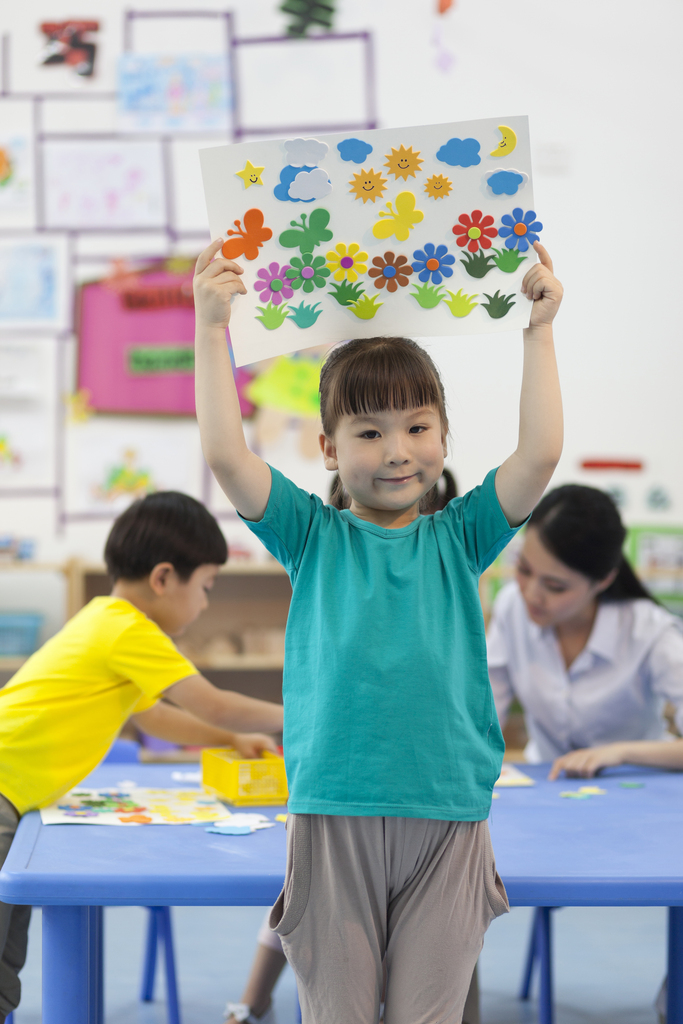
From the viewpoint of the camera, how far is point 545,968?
1.76 metres

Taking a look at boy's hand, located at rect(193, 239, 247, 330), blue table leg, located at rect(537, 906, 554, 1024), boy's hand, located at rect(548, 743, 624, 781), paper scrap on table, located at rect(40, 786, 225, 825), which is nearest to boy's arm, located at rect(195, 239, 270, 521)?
boy's hand, located at rect(193, 239, 247, 330)

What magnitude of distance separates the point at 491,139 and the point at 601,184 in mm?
3009

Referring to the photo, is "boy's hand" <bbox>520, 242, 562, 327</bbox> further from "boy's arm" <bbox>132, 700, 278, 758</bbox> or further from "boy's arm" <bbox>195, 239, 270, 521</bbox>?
"boy's arm" <bbox>132, 700, 278, 758</bbox>

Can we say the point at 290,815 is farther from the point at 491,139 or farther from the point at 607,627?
the point at 607,627

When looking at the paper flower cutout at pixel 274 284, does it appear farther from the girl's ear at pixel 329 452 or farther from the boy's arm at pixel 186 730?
the boy's arm at pixel 186 730

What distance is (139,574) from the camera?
5.30ft

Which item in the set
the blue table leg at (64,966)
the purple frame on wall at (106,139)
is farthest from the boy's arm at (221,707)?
the purple frame on wall at (106,139)

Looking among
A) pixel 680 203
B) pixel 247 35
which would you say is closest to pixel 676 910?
pixel 680 203

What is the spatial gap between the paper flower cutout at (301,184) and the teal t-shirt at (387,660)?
11.4 inches

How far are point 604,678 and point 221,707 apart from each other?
0.83 meters

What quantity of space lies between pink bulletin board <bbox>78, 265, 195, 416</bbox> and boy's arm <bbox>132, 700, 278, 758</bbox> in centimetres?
205

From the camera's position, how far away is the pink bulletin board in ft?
11.6

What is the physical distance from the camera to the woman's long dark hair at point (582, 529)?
6.07ft

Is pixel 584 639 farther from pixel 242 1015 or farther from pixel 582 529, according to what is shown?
pixel 242 1015
